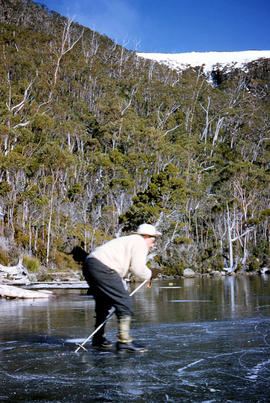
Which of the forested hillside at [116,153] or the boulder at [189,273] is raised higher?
the forested hillside at [116,153]

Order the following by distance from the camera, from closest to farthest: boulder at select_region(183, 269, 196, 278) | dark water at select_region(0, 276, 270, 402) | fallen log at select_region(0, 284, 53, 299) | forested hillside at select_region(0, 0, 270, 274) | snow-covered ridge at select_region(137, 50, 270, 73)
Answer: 1. dark water at select_region(0, 276, 270, 402)
2. fallen log at select_region(0, 284, 53, 299)
3. forested hillside at select_region(0, 0, 270, 274)
4. boulder at select_region(183, 269, 196, 278)
5. snow-covered ridge at select_region(137, 50, 270, 73)

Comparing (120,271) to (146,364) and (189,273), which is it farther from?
(189,273)

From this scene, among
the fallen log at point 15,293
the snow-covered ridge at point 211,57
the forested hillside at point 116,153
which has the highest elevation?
the snow-covered ridge at point 211,57

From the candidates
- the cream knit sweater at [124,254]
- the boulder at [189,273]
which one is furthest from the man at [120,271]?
the boulder at [189,273]

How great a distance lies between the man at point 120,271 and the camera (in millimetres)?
5070

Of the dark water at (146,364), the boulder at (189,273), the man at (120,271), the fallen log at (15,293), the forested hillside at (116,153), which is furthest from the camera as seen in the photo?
the boulder at (189,273)

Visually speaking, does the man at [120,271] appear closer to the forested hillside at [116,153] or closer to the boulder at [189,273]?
the forested hillside at [116,153]

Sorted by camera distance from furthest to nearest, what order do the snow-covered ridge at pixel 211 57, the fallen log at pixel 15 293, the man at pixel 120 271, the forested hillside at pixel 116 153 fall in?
the snow-covered ridge at pixel 211 57 → the forested hillside at pixel 116 153 → the fallen log at pixel 15 293 → the man at pixel 120 271

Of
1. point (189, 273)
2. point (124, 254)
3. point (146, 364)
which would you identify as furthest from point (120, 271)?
point (189, 273)

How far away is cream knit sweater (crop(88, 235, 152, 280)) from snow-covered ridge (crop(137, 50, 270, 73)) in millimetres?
98461

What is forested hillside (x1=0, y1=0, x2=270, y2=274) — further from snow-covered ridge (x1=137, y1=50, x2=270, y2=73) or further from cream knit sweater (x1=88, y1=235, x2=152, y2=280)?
snow-covered ridge (x1=137, y1=50, x2=270, y2=73)

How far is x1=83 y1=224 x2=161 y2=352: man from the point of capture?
5070 millimetres

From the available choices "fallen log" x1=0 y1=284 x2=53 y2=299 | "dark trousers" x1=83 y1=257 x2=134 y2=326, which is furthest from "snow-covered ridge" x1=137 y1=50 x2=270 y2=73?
"dark trousers" x1=83 y1=257 x2=134 y2=326

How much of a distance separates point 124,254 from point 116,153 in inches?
1583
